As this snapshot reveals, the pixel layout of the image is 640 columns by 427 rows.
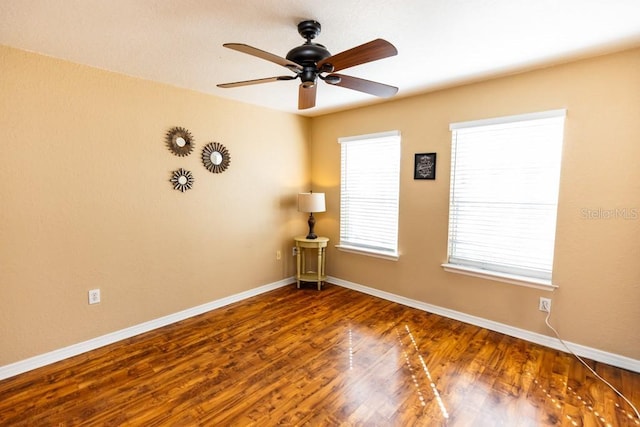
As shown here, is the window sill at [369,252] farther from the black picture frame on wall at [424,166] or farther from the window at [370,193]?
the black picture frame on wall at [424,166]

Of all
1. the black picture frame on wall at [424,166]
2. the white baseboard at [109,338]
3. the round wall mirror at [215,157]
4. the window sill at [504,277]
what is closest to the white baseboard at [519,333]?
the window sill at [504,277]

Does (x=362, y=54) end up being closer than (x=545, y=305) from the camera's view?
Yes

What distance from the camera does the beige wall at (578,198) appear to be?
2.26 metres

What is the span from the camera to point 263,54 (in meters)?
1.58

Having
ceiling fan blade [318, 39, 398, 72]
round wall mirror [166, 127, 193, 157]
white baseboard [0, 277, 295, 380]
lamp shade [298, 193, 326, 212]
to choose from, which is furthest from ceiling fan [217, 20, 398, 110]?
white baseboard [0, 277, 295, 380]

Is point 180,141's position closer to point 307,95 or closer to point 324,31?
point 307,95

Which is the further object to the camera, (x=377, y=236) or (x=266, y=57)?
(x=377, y=236)

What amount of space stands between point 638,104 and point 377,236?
98.7 inches

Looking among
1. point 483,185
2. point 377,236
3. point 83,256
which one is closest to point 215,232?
point 83,256

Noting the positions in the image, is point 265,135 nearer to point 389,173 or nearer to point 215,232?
point 215,232

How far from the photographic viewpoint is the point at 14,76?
216cm

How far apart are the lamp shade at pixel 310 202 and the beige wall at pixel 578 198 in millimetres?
1307

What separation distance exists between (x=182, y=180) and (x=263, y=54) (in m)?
1.94

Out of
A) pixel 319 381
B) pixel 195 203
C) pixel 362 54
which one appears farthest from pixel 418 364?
pixel 195 203
